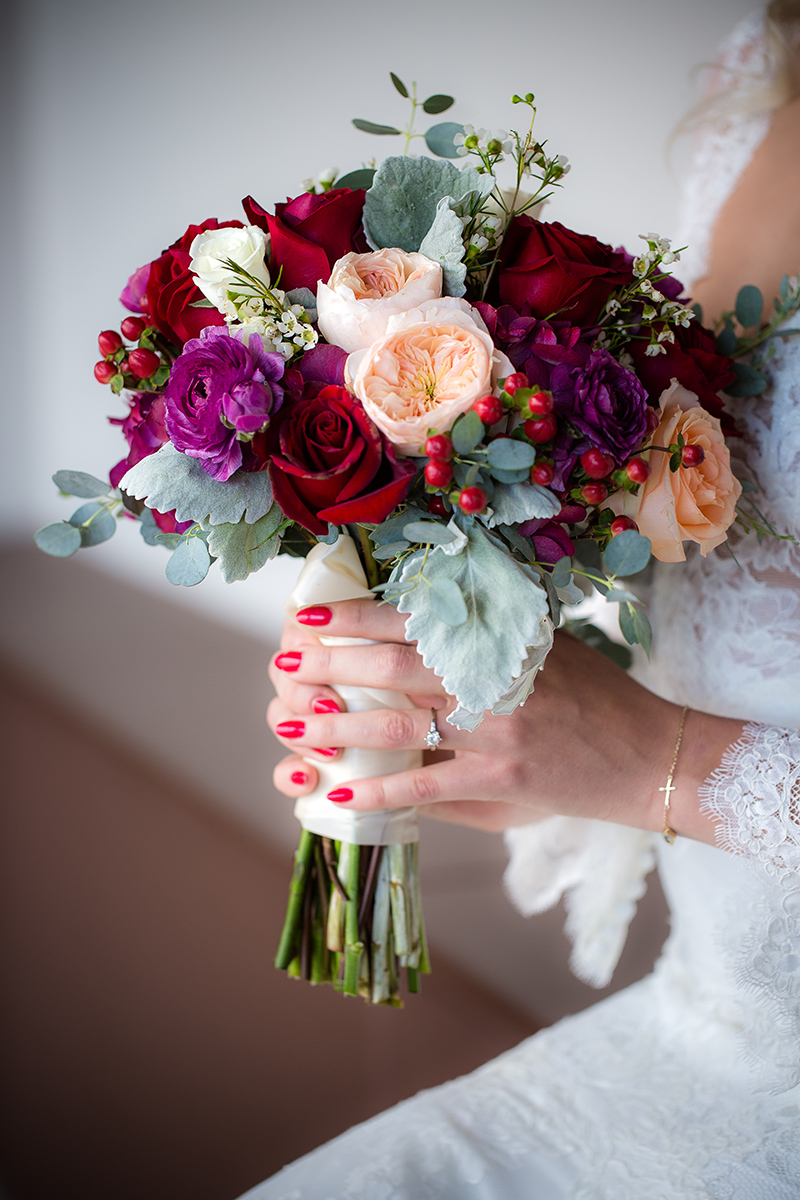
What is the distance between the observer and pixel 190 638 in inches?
59.7

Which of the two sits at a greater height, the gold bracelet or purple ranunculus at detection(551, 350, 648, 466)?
purple ranunculus at detection(551, 350, 648, 466)

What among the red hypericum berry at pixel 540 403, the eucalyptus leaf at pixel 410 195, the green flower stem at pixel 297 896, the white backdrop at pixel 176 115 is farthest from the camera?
the white backdrop at pixel 176 115

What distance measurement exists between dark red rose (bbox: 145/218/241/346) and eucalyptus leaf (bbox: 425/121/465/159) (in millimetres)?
230

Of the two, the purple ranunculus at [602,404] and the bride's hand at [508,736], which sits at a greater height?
the purple ranunculus at [602,404]

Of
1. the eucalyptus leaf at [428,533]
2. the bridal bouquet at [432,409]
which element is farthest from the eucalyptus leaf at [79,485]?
the eucalyptus leaf at [428,533]

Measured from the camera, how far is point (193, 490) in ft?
1.98

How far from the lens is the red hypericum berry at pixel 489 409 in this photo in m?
0.55

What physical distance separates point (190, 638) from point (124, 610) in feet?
0.46

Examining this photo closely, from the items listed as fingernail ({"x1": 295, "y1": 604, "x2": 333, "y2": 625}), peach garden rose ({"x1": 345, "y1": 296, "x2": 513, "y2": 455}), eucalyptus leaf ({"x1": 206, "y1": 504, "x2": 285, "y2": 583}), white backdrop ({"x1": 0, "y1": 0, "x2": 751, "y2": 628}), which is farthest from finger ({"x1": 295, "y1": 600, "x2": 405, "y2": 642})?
white backdrop ({"x1": 0, "y1": 0, "x2": 751, "y2": 628})

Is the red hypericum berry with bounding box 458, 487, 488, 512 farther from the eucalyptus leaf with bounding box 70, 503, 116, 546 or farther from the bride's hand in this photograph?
the eucalyptus leaf with bounding box 70, 503, 116, 546

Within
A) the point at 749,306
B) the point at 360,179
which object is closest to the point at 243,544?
the point at 360,179

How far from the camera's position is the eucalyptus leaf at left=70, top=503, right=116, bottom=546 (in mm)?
757

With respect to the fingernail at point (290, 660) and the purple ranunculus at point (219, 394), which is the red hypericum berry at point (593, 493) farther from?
the fingernail at point (290, 660)

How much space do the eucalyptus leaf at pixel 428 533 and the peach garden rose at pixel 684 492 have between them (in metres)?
0.19
